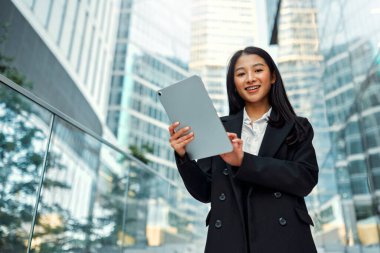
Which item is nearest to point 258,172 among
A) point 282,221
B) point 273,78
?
point 282,221

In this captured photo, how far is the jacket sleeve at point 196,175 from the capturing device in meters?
1.22

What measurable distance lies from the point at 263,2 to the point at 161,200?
63.5ft

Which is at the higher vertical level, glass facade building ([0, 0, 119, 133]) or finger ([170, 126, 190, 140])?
glass facade building ([0, 0, 119, 133])

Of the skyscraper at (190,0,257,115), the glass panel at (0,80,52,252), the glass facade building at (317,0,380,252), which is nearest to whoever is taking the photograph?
the glass panel at (0,80,52,252)

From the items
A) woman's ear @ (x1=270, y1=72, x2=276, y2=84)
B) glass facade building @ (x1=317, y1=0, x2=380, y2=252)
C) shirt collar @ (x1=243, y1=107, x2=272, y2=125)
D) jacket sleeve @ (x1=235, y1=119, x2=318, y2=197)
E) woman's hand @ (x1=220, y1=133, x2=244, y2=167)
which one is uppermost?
glass facade building @ (x1=317, y1=0, x2=380, y2=252)

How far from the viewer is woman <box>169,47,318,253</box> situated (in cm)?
103

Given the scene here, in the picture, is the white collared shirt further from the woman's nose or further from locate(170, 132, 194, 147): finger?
locate(170, 132, 194, 147): finger

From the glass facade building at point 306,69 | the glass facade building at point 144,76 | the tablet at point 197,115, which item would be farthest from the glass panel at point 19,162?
the glass facade building at point 144,76

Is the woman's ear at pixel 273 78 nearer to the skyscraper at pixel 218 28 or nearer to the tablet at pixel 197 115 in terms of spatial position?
the tablet at pixel 197 115

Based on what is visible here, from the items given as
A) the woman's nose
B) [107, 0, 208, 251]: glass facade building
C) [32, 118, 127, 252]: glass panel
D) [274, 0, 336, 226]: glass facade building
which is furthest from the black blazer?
[107, 0, 208, 251]: glass facade building

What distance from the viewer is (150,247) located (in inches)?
177

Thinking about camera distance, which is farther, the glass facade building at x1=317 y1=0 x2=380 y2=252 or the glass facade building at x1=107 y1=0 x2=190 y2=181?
the glass facade building at x1=107 y1=0 x2=190 y2=181

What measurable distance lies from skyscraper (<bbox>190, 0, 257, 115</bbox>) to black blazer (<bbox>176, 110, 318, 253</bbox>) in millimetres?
42059

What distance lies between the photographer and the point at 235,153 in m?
1.05
